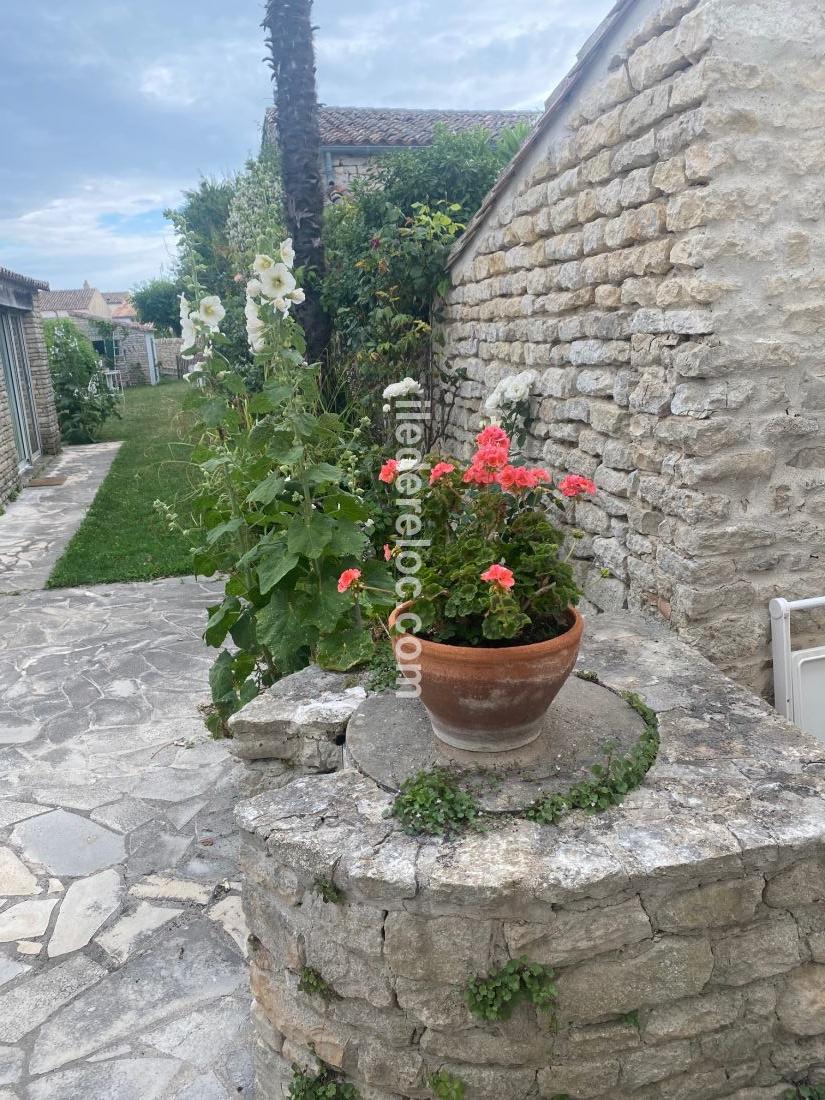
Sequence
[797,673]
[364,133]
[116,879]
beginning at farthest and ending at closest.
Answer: [364,133]
[116,879]
[797,673]

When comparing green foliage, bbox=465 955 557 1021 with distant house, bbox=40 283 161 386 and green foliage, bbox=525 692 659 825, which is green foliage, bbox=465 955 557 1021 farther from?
distant house, bbox=40 283 161 386

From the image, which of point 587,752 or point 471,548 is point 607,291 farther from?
point 587,752

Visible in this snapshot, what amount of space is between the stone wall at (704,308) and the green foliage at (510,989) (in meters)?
1.53

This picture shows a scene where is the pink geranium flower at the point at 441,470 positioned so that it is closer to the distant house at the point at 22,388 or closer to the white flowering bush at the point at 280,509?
the white flowering bush at the point at 280,509

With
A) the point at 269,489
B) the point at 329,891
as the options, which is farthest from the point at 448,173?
the point at 329,891

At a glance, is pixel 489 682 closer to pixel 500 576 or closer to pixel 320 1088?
pixel 500 576

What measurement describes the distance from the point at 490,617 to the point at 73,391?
15549mm

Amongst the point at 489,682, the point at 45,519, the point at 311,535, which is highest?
the point at 311,535

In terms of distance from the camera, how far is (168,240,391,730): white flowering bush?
2.81m

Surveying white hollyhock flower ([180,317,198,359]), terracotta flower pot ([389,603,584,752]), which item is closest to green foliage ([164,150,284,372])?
white hollyhock flower ([180,317,198,359])

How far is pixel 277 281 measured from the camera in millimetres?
2756

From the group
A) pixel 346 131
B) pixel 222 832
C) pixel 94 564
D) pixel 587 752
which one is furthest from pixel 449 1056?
pixel 346 131

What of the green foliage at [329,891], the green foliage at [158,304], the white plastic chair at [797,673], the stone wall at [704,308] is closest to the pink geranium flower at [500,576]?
the green foliage at [329,891]

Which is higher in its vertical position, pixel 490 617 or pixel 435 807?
pixel 490 617
